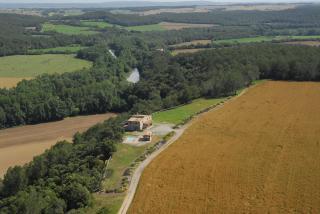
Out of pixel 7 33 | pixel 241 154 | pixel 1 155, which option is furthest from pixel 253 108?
pixel 7 33

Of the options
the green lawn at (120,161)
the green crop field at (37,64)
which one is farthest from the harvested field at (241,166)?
the green crop field at (37,64)

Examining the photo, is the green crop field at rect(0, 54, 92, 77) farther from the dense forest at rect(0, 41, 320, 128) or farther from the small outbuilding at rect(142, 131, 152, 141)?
the small outbuilding at rect(142, 131, 152, 141)

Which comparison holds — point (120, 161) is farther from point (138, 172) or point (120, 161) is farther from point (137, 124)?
point (137, 124)

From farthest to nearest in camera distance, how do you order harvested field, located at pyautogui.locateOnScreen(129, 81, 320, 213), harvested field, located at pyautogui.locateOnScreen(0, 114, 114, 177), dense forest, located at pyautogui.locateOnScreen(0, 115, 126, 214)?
harvested field, located at pyautogui.locateOnScreen(0, 114, 114, 177) → harvested field, located at pyautogui.locateOnScreen(129, 81, 320, 213) → dense forest, located at pyautogui.locateOnScreen(0, 115, 126, 214)

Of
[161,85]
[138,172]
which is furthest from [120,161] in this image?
[161,85]

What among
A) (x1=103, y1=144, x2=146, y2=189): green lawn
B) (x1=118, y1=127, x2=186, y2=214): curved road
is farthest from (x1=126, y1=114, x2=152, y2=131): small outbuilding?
(x1=103, y1=144, x2=146, y2=189): green lawn

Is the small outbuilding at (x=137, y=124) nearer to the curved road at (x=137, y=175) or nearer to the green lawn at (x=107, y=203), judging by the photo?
the curved road at (x=137, y=175)

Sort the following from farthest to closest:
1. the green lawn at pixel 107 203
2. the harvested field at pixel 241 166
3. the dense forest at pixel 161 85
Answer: the dense forest at pixel 161 85 < the harvested field at pixel 241 166 < the green lawn at pixel 107 203
